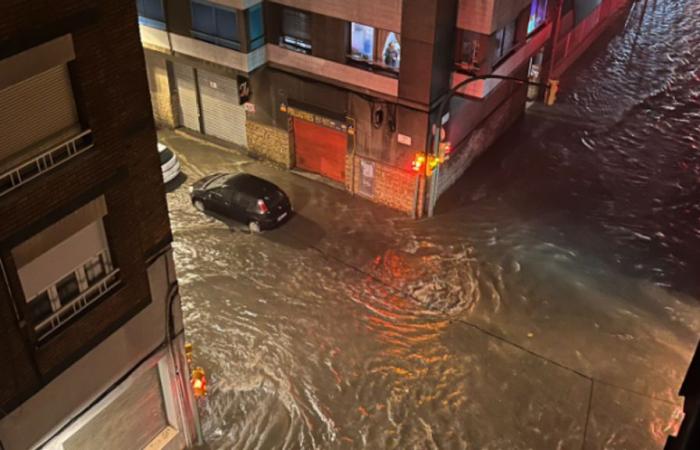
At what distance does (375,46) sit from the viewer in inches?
994

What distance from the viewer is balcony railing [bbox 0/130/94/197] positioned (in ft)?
37.8

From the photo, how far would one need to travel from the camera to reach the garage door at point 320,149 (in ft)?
93.4

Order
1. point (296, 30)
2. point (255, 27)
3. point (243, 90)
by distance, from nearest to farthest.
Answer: point (255, 27) < point (296, 30) < point (243, 90)

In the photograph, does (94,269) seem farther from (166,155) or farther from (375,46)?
(166,155)

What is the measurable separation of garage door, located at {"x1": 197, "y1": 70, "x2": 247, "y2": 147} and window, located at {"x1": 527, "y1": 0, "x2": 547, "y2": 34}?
1207 centimetres

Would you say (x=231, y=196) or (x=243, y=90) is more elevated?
(x=243, y=90)

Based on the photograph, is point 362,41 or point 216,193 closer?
point 362,41

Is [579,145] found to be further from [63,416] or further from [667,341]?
[63,416]

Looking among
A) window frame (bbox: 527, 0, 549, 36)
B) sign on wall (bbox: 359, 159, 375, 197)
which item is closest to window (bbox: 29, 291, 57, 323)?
sign on wall (bbox: 359, 159, 375, 197)

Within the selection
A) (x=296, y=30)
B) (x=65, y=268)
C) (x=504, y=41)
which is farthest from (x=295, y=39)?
(x=65, y=268)

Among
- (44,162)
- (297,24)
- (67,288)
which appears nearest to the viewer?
(44,162)

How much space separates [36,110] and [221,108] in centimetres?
1965

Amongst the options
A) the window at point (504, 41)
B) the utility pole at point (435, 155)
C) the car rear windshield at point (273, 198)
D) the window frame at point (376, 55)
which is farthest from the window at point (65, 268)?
the window at point (504, 41)

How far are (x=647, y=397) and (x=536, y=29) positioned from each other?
1553cm
